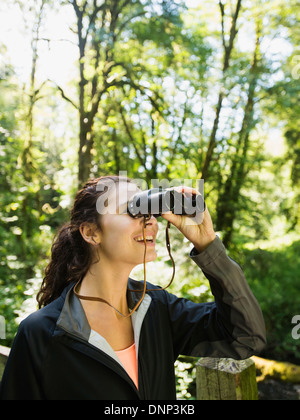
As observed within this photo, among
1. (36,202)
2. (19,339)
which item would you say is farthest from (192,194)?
(36,202)

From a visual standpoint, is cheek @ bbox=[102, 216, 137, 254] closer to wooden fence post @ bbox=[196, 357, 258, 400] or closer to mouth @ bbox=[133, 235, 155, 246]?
mouth @ bbox=[133, 235, 155, 246]

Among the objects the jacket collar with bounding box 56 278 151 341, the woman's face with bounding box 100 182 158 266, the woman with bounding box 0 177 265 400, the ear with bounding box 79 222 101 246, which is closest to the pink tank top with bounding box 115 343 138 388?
the woman with bounding box 0 177 265 400

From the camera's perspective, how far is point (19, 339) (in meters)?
1.17

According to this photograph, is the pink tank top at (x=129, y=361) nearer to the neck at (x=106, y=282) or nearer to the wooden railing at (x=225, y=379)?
the neck at (x=106, y=282)

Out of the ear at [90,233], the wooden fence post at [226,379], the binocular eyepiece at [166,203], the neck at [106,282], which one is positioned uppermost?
the binocular eyepiece at [166,203]

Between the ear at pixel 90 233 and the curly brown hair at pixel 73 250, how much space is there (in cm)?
2

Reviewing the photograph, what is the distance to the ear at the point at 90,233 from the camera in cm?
Answer: 150

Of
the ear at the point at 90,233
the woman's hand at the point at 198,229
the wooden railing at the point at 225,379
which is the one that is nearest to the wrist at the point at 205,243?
the woman's hand at the point at 198,229

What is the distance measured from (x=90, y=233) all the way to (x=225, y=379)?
84 centimetres

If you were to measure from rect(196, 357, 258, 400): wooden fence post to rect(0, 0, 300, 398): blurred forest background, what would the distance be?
2963 mm

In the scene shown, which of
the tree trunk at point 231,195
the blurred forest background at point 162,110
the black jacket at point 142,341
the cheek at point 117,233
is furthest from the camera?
the tree trunk at point 231,195

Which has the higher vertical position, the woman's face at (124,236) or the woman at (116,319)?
the woman's face at (124,236)

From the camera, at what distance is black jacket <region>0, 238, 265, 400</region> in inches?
44.8

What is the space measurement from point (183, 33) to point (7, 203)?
16.2 ft
